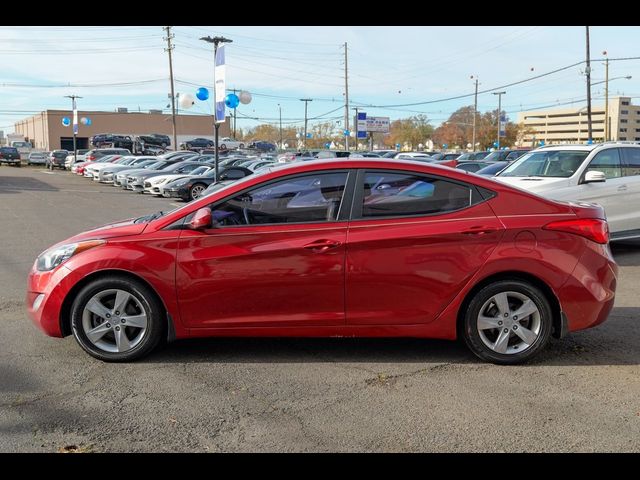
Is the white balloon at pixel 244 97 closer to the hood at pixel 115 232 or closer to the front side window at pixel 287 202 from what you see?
the hood at pixel 115 232

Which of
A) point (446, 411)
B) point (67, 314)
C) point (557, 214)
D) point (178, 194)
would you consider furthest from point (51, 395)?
point (178, 194)

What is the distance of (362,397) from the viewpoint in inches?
155

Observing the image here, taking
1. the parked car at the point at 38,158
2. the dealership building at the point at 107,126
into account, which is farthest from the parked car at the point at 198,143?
the dealership building at the point at 107,126

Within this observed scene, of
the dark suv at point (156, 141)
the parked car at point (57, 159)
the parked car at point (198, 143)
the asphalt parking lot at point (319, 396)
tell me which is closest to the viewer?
the asphalt parking lot at point (319, 396)

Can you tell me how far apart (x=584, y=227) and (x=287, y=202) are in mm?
2335

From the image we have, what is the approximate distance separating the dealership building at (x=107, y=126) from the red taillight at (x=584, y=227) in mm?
90530

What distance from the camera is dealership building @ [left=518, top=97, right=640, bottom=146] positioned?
12788 cm

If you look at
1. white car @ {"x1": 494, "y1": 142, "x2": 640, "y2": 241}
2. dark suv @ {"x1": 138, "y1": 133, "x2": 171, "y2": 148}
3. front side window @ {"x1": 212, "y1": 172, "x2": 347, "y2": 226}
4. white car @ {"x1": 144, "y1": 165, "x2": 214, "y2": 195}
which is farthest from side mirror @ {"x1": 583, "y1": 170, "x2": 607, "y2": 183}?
dark suv @ {"x1": 138, "y1": 133, "x2": 171, "y2": 148}

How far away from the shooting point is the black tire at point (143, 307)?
173 inches

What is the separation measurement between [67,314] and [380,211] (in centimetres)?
258

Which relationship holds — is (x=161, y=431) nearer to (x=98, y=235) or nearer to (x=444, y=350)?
(x=98, y=235)

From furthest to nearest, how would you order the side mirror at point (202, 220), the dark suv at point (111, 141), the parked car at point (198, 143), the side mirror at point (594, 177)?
the parked car at point (198, 143), the dark suv at point (111, 141), the side mirror at point (594, 177), the side mirror at point (202, 220)

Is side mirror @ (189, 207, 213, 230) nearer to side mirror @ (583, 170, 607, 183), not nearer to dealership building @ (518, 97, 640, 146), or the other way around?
side mirror @ (583, 170, 607, 183)

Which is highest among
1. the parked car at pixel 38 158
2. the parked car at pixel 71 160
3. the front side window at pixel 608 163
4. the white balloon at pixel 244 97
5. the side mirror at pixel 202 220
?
the white balloon at pixel 244 97
